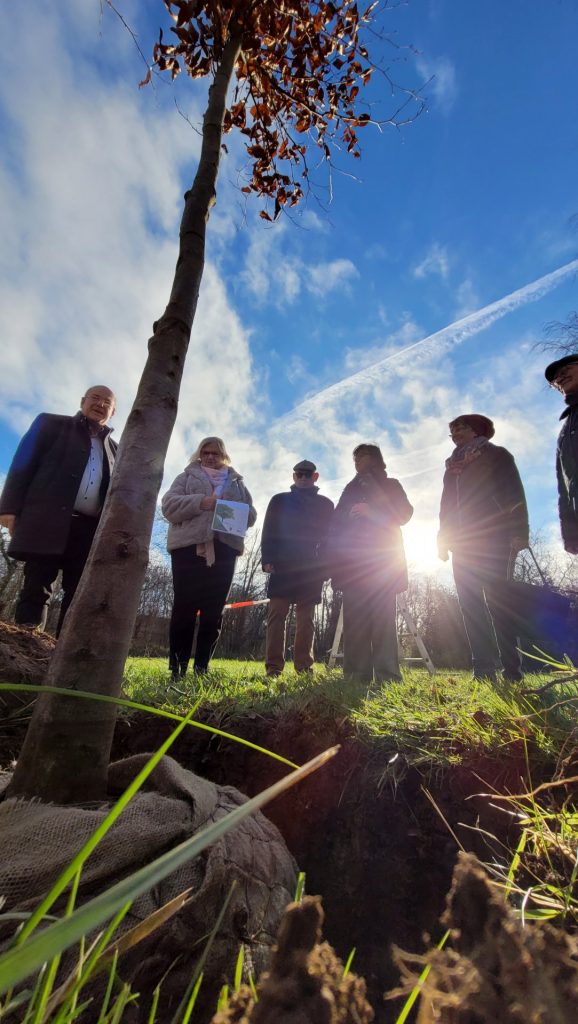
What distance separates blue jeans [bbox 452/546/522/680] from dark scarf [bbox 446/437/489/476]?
2.56ft

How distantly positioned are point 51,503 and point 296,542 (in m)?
2.48

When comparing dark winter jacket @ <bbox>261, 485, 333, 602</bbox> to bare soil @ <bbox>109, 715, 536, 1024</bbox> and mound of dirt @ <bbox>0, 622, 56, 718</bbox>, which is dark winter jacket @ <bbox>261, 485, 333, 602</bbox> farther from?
bare soil @ <bbox>109, 715, 536, 1024</bbox>

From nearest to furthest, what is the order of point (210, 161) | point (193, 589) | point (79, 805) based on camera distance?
1. point (79, 805)
2. point (210, 161)
3. point (193, 589)

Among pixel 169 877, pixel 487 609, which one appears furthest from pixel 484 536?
pixel 169 877

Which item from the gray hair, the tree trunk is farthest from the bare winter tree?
the gray hair

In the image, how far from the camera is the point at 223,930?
1.05 meters

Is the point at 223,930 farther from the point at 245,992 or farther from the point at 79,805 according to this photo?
the point at 245,992

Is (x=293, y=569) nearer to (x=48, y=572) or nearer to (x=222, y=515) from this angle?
(x=222, y=515)

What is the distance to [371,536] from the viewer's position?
4348 millimetres

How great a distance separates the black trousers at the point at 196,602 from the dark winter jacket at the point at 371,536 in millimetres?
1093

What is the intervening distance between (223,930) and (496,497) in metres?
3.53

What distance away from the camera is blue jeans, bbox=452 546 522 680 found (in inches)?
136

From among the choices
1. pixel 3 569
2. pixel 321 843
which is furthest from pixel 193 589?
pixel 3 569

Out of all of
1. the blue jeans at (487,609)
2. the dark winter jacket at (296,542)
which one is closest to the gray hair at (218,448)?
the dark winter jacket at (296,542)
